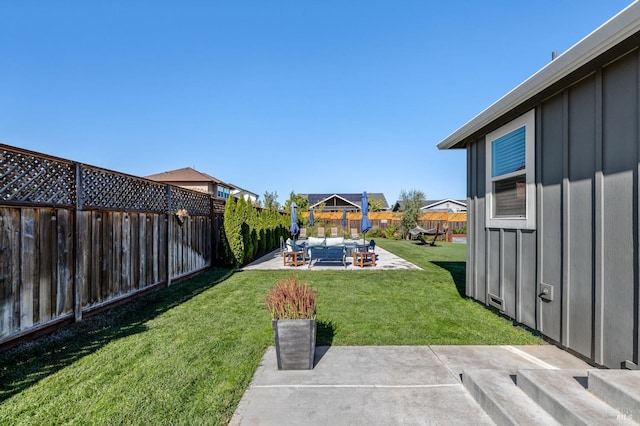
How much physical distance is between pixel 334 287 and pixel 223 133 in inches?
547

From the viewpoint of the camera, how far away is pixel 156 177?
29547 millimetres

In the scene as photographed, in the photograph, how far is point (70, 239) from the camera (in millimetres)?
4383

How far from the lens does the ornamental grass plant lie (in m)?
3.02

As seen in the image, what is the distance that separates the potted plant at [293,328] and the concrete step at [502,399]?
1498mm

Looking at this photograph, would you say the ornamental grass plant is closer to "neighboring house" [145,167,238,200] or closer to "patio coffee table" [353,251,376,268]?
"patio coffee table" [353,251,376,268]

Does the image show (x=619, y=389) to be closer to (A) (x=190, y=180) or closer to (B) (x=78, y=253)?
(B) (x=78, y=253)

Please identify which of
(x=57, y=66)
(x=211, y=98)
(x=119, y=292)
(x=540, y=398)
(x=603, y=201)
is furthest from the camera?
(x=211, y=98)


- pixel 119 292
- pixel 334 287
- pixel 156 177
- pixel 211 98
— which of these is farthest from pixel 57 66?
pixel 156 177

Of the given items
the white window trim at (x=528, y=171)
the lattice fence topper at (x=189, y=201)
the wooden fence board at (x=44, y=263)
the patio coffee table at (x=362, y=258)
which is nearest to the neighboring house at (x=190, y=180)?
the lattice fence topper at (x=189, y=201)

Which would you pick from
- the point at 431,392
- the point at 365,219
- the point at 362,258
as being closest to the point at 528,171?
the point at 431,392

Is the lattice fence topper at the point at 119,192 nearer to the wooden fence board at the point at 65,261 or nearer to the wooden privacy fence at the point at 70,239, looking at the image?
the wooden privacy fence at the point at 70,239

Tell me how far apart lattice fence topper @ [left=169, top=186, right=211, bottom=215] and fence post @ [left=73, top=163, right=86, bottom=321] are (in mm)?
2651

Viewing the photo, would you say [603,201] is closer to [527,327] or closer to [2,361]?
[527,327]

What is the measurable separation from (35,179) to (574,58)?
6.30m
